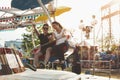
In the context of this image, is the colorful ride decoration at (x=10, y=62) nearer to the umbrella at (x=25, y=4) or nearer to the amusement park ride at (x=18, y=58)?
the amusement park ride at (x=18, y=58)

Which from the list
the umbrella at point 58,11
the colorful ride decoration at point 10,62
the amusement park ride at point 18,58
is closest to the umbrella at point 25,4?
the amusement park ride at point 18,58

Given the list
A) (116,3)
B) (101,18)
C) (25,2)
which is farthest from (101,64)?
(25,2)

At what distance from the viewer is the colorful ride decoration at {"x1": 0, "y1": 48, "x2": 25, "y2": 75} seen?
128 inches

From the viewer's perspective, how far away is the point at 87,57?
587 centimetres

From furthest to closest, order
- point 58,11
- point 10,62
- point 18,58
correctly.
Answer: point 58,11 → point 18,58 → point 10,62

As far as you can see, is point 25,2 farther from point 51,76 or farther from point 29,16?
point 51,76

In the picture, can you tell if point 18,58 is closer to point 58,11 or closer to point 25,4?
point 25,4

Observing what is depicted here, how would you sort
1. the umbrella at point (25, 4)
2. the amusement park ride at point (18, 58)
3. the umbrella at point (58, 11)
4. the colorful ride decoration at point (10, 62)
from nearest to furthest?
the amusement park ride at point (18, 58) → the colorful ride decoration at point (10, 62) → the umbrella at point (25, 4) → the umbrella at point (58, 11)

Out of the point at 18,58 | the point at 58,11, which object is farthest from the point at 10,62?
the point at 58,11

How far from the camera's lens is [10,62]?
11.3ft

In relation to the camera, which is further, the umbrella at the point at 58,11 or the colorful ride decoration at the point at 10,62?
the umbrella at the point at 58,11

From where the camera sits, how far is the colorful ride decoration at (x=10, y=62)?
3.26 metres

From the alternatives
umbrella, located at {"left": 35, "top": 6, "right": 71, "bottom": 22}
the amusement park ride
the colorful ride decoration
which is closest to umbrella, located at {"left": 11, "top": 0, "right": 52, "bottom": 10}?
the amusement park ride

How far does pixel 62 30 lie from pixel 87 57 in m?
0.95
